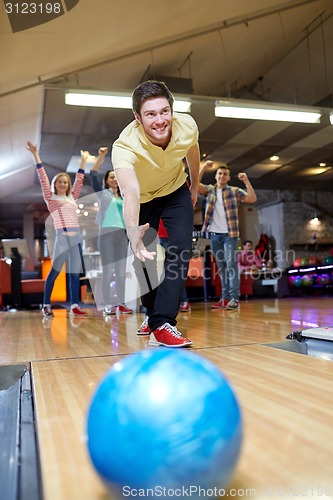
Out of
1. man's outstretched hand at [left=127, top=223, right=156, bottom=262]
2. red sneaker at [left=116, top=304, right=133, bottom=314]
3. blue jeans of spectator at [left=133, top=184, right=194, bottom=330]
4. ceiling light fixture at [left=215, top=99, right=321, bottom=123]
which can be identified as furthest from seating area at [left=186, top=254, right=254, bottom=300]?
man's outstretched hand at [left=127, top=223, right=156, bottom=262]

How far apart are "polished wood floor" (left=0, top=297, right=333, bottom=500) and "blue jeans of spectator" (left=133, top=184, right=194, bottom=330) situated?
187 mm

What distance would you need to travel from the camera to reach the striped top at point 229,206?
13.2 feet

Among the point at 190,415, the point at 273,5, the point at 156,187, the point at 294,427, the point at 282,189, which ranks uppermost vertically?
the point at 273,5

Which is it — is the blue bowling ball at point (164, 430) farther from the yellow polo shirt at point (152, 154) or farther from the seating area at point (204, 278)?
the seating area at point (204, 278)

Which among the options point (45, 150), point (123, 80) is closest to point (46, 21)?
point (123, 80)

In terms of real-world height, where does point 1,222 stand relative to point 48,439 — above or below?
above

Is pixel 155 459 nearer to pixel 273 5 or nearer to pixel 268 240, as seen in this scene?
pixel 273 5

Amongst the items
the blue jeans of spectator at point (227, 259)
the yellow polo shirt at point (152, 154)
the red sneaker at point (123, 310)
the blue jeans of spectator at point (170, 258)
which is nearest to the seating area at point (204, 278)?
the blue jeans of spectator at point (227, 259)

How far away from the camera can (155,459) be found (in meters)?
0.49

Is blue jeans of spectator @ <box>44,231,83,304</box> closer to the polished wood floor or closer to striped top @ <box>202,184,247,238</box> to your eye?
striped top @ <box>202,184,247,238</box>

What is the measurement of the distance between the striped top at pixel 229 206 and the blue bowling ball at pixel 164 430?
139 inches

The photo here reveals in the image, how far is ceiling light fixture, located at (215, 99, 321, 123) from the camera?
5816 millimetres

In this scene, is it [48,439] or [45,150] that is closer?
[48,439]

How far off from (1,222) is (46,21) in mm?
14835
